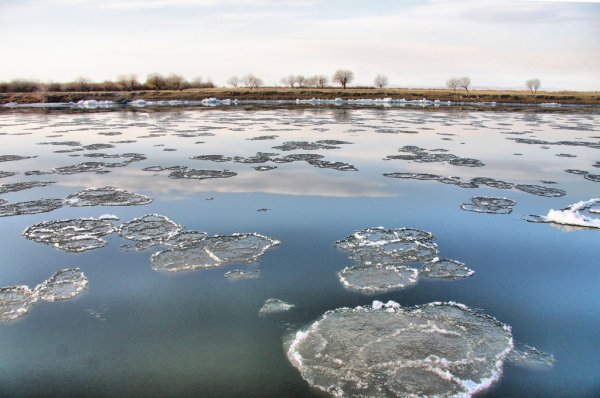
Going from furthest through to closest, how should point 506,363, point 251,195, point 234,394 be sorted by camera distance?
point 251,195 < point 506,363 < point 234,394

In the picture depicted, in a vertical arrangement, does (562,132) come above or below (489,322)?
above

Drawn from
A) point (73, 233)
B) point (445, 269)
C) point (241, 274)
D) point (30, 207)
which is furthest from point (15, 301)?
Answer: point (445, 269)

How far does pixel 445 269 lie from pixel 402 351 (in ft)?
7.49

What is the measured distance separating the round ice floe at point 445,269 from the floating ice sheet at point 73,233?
5462 millimetres

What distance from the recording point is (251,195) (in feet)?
33.9

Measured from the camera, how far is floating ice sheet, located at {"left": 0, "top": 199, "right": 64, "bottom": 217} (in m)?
9.07

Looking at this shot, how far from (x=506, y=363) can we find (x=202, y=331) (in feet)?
10.8

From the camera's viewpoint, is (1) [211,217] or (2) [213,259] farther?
(1) [211,217]

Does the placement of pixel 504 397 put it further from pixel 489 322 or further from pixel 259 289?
pixel 259 289

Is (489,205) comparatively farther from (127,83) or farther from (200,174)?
(127,83)

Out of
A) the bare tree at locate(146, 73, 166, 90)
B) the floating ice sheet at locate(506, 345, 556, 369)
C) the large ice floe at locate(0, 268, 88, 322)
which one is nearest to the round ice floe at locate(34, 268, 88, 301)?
the large ice floe at locate(0, 268, 88, 322)

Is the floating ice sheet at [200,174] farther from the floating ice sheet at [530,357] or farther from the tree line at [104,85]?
the tree line at [104,85]

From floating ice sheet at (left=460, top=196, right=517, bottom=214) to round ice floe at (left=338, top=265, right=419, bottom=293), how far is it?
3.81 metres

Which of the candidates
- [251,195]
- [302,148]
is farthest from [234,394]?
[302,148]
